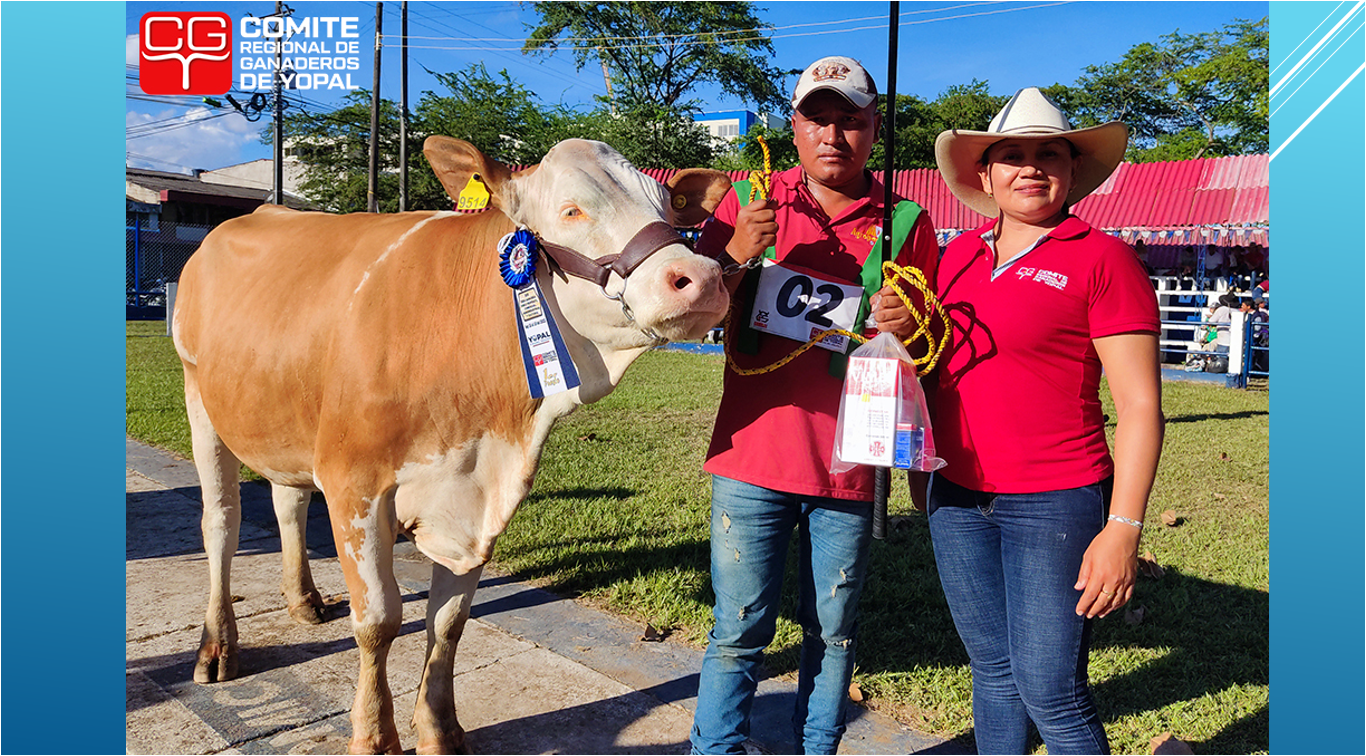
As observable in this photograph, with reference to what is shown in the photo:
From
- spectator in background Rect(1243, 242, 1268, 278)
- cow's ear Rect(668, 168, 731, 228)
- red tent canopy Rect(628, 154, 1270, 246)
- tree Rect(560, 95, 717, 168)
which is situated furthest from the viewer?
tree Rect(560, 95, 717, 168)

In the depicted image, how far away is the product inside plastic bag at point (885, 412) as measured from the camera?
A: 221 cm

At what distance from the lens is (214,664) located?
3.50m

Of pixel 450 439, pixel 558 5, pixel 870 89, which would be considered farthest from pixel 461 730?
pixel 558 5

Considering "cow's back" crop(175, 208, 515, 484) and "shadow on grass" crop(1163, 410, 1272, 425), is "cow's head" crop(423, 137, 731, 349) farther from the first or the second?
"shadow on grass" crop(1163, 410, 1272, 425)

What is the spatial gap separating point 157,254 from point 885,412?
32887mm

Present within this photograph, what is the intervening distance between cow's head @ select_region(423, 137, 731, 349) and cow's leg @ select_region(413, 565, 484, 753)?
1.10m

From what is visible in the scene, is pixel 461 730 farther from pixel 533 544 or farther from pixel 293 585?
pixel 533 544

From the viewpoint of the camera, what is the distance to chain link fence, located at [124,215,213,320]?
25.2m

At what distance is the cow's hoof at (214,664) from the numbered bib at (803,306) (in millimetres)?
2584

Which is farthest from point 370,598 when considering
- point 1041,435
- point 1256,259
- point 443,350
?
point 1256,259

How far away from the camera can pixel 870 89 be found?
2.54m

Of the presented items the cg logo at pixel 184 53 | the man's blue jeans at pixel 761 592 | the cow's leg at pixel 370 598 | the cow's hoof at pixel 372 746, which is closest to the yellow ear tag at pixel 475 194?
the cow's leg at pixel 370 598

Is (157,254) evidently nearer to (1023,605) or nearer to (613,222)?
(613,222)

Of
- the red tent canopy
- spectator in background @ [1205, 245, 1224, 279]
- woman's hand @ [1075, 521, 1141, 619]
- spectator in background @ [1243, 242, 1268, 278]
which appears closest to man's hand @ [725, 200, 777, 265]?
woman's hand @ [1075, 521, 1141, 619]
